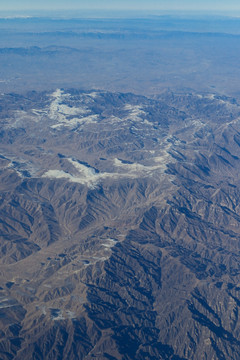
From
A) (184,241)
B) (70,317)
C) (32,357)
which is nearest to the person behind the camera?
(32,357)

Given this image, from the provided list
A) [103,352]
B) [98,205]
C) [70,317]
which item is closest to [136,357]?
[103,352]

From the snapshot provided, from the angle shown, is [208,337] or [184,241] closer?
[208,337]

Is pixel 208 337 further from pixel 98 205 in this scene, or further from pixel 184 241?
pixel 98 205

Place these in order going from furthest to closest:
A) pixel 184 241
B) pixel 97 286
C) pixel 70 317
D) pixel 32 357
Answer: pixel 184 241 → pixel 97 286 → pixel 70 317 → pixel 32 357

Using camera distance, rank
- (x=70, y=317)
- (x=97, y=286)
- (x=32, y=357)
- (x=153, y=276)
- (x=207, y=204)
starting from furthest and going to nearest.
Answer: (x=207, y=204) < (x=153, y=276) < (x=97, y=286) < (x=70, y=317) < (x=32, y=357)

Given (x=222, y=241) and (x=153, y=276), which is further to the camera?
(x=222, y=241)

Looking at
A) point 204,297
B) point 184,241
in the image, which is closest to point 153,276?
point 204,297

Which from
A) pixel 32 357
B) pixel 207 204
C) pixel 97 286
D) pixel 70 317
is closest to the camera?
pixel 32 357

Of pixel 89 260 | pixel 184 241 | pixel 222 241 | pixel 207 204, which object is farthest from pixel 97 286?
pixel 207 204

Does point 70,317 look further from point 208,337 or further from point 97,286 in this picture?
point 208,337
